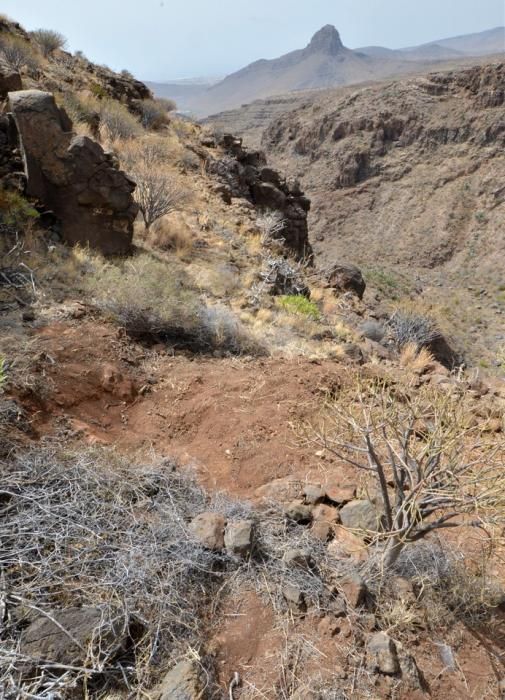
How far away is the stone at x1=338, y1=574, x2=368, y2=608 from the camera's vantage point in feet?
7.52

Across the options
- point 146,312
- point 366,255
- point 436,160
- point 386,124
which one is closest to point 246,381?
point 146,312

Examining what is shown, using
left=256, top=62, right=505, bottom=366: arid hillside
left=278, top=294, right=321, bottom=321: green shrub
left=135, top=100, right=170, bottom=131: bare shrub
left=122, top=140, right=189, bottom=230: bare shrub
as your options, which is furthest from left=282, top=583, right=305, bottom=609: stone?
left=256, top=62, right=505, bottom=366: arid hillside

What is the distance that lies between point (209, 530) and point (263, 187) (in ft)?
44.3

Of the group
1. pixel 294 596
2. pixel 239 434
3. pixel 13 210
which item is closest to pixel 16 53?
pixel 13 210

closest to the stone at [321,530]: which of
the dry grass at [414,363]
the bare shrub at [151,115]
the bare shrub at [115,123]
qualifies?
the dry grass at [414,363]

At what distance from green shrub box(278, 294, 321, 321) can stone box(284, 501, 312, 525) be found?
437 cm

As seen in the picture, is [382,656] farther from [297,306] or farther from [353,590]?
[297,306]

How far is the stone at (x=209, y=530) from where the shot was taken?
7.82 feet

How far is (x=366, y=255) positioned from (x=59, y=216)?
31.4 meters

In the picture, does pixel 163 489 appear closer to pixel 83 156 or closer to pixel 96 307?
pixel 96 307

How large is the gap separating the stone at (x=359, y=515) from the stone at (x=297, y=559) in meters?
0.49

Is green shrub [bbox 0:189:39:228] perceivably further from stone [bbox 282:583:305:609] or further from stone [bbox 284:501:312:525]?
stone [bbox 282:583:305:609]

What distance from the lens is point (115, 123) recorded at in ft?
37.7

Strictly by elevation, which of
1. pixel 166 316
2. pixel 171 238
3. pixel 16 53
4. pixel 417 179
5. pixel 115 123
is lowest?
pixel 166 316
